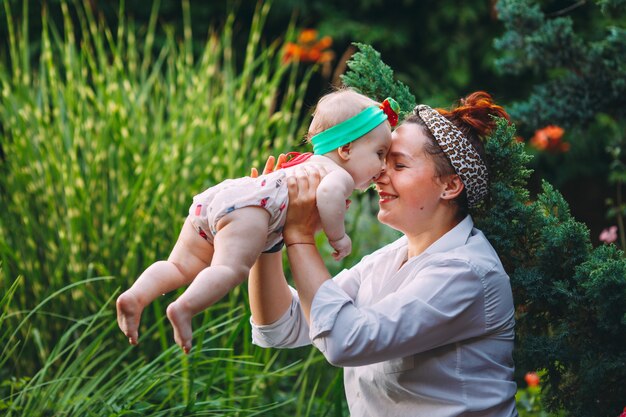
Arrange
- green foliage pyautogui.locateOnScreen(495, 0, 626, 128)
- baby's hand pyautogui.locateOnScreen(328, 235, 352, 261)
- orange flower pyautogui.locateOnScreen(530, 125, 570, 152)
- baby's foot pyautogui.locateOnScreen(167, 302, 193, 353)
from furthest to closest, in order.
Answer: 1. orange flower pyautogui.locateOnScreen(530, 125, 570, 152)
2. green foliage pyautogui.locateOnScreen(495, 0, 626, 128)
3. baby's hand pyautogui.locateOnScreen(328, 235, 352, 261)
4. baby's foot pyautogui.locateOnScreen(167, 302, 193, 353)

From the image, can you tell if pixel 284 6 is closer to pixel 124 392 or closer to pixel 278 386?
pixel 278 386

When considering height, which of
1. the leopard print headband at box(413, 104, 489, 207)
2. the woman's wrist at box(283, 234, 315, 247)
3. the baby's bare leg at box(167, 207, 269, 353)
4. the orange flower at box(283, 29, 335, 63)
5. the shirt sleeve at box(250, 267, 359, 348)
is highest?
the leopard print headband at box(413, 104, 489, 207)

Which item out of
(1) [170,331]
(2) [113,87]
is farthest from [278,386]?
Answer: (2) [113,87]

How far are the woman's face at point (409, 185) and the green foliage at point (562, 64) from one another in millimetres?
1447

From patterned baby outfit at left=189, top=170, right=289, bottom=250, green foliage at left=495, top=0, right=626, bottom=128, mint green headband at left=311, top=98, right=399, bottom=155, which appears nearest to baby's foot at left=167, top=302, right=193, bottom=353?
patterned baby outfit at left=189, top=170, right=289, bottom=250

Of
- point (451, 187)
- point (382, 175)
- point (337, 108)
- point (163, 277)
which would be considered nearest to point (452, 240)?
point (451, 187)

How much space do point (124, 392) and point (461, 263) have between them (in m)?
1.26

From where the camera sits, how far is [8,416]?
2.69 meters

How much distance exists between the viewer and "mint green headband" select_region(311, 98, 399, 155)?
Answer: 90.6 inches

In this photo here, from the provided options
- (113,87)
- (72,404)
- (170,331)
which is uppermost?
(113,87)

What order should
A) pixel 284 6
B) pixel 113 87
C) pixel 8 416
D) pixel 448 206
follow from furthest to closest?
pixel 284 6 → pixel 113 87 → pixel 8 416 → pixel 448 206

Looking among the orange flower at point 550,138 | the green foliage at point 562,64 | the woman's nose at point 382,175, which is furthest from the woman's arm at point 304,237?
the orange flower at point 550,138

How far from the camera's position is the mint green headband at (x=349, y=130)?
2.30m

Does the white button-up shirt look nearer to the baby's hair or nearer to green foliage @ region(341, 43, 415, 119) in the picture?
the baby's hair
